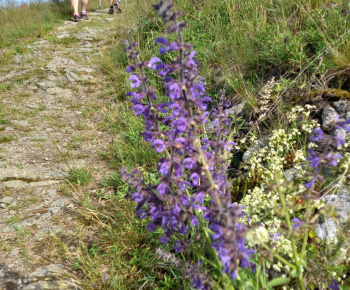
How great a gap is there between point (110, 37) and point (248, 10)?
4.81 metres

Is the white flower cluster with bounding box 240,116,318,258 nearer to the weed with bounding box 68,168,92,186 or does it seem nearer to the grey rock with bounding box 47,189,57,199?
the weed with bounding box 68,168,92,186

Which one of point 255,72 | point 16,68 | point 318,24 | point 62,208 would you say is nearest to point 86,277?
point 62,208

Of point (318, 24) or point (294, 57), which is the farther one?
point (318, 24)

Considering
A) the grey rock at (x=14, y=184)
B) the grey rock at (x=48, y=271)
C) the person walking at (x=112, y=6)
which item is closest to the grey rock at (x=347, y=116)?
the grey rock at (x=48, y=271)

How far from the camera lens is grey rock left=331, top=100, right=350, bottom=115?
263 cm

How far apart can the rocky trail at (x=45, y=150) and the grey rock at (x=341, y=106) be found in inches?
109

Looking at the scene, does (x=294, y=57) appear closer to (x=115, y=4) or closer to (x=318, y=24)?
(x=318, y=24)

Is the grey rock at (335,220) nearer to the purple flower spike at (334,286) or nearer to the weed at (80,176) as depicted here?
the purple flower spike at (334,286)

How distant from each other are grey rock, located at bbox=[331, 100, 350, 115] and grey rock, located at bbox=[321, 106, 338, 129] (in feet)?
0.15

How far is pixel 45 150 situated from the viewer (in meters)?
3.99

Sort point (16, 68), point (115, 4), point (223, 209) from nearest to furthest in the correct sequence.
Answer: point (223, 209) < point (16, 68) < point (115, 4)

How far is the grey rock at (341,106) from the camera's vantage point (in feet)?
8.63

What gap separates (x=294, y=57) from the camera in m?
3.26

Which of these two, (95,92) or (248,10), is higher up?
(248,10)
